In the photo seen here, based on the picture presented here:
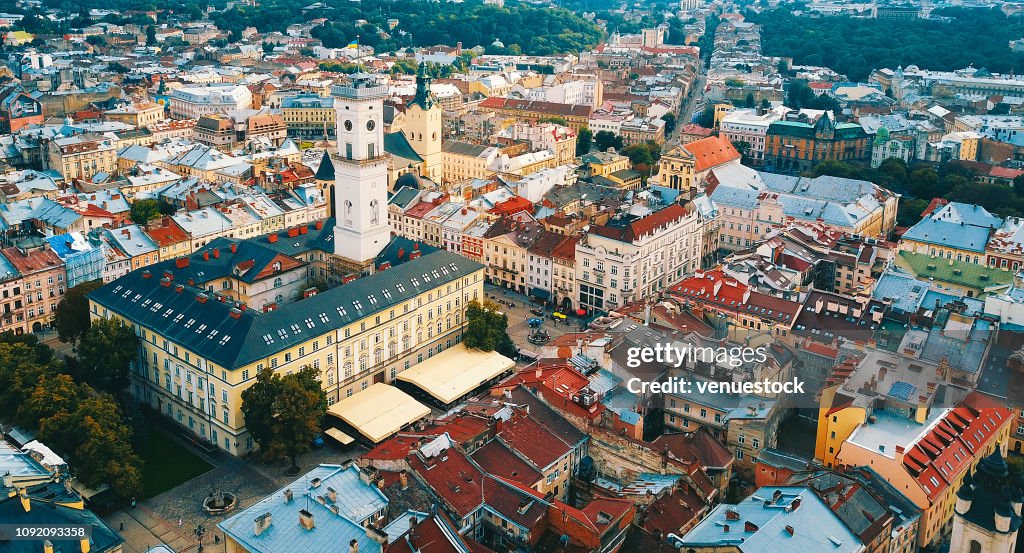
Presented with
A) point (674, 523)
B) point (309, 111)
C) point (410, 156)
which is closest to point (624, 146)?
point (410, 156)

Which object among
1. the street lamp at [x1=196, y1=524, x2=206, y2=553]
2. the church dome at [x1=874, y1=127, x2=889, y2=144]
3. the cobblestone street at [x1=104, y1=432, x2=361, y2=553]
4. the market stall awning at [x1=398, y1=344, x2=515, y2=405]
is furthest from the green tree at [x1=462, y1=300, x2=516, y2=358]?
the church dome at [x1=874, y1=127, x2=889, y2=144]

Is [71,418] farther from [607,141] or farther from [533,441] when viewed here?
[607,141]

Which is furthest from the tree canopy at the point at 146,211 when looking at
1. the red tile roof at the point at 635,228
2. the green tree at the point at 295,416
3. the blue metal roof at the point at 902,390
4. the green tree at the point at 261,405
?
the blue metal roof at the point at 902,390

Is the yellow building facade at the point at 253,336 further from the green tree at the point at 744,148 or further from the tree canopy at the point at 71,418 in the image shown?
the green tree at the point at 744,148

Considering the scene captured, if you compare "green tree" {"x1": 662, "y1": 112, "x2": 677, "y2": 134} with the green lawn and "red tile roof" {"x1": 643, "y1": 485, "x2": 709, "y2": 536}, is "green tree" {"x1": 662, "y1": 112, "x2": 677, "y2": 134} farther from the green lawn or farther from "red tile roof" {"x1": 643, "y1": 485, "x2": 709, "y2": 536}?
"red tile roof" {"x1": 643, "y1": 485, "x2": 709, "y2": 536}

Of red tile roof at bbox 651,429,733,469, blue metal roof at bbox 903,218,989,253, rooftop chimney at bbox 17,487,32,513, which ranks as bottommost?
red tile roof at bbox 651,429,733,469
